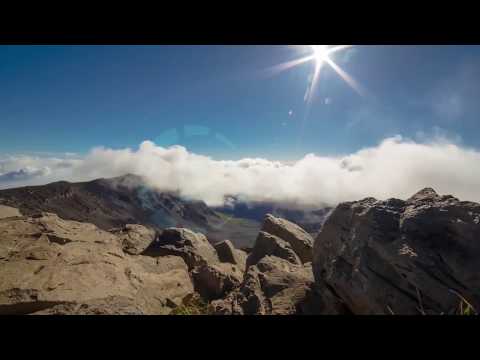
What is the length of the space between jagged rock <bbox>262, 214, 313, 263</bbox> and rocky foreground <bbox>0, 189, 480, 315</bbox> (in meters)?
1.98

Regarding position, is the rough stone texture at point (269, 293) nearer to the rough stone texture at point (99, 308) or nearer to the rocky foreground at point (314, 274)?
the rocky foreground at point (314, 274)

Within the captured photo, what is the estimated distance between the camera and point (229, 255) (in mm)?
16766

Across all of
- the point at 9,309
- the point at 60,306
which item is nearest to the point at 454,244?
the point at 60,306

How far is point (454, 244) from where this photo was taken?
634cm

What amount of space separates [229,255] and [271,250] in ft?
15.1

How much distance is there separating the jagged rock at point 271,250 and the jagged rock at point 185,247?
3.12 meters

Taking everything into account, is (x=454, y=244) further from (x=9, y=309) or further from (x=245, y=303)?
(x=9, y=309)

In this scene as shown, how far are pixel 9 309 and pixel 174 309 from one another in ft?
15.3

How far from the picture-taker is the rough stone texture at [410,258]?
594 centimetres

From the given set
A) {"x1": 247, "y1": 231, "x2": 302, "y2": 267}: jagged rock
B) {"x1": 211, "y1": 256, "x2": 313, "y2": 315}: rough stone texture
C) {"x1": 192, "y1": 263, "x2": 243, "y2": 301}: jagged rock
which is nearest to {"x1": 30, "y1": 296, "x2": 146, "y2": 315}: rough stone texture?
{"x1": 211, "y1": 256, "x2": 313, "y2": 315}: rough stone texture

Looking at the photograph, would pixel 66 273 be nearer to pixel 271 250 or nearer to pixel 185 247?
pixel 185 247

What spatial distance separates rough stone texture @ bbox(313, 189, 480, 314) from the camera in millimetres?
5938

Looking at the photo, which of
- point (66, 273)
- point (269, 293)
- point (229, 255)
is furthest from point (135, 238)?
point (269, 293)

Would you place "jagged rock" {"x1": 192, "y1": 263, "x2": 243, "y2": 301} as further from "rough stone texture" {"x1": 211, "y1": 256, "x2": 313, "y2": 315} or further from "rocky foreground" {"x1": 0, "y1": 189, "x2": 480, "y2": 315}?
"rough stone texture" {"x1": 211, "y1": 256, "x2": 313, "y2": 315}
